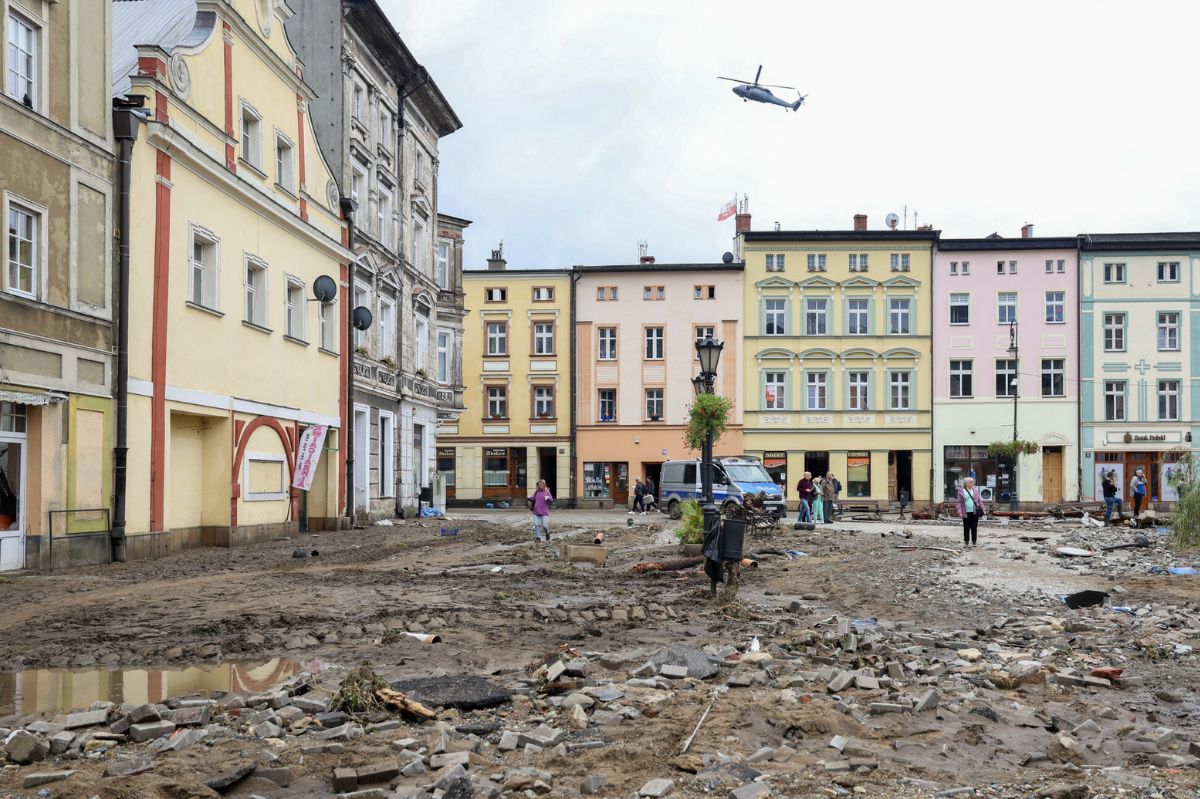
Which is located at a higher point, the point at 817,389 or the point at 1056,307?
the point at 1056,307

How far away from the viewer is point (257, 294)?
23797mm

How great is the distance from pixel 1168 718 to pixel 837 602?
6.28 m

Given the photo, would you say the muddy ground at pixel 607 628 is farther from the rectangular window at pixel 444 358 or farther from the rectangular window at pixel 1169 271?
the rectangular window at pixel 1169 271

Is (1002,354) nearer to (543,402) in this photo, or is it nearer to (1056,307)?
(1056,307)

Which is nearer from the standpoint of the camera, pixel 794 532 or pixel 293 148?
pixel 293 148

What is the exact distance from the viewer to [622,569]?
17.4m

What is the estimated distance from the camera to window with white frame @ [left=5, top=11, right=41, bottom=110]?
15.2 meters

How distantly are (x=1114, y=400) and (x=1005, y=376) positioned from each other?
16.7ft

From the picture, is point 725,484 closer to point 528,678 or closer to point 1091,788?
point 528,678

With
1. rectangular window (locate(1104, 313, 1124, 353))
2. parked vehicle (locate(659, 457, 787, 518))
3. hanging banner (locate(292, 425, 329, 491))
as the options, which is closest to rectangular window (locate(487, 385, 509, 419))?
parked vehicle (locate(659, 457, 787, 518))

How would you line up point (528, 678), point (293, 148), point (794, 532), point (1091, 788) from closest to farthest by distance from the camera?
1. point (1091, 788)
2. point (528, 678)
3. point (293, 148)
4. point (794, 532)

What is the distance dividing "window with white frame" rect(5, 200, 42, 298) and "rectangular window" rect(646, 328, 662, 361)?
38099 millimetres

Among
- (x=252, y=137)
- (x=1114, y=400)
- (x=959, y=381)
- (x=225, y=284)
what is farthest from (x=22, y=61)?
(x=1114, y=400)

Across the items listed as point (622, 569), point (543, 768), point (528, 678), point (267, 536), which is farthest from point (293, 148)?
point (543, 768)
